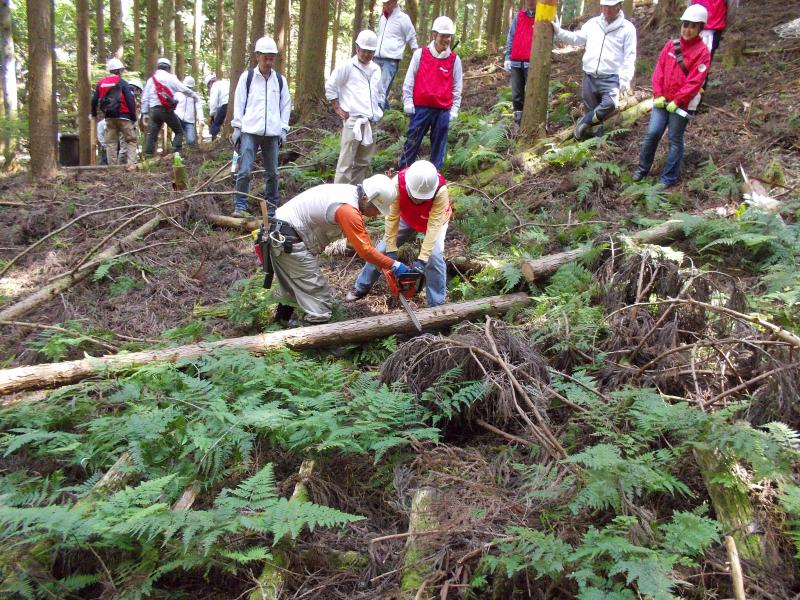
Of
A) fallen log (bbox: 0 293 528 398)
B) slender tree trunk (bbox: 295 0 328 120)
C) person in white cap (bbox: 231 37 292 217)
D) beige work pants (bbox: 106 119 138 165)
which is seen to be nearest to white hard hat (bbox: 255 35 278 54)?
person in white cap (bbox: 231 37 292 217)

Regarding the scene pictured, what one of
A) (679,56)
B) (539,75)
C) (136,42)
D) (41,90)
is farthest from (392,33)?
(136,42)

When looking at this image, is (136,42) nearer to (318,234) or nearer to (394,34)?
(394,34)

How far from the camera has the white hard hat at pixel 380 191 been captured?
5965 mm

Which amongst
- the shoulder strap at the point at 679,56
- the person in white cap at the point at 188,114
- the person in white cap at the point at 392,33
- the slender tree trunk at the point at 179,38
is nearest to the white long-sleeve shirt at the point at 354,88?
the person in white cap at the point at 392,33

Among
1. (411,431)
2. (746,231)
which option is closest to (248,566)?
(411,431)

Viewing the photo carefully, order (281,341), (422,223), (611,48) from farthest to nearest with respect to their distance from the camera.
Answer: (611,48)
(422,223)
(281,341)

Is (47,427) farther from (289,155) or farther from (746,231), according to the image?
(289,155)

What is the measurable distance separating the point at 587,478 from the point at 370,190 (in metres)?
3.62

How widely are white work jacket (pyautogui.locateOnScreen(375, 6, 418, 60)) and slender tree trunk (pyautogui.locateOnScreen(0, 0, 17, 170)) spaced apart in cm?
913

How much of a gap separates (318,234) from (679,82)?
5.22 metres

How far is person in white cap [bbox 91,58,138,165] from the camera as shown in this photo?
516 inches

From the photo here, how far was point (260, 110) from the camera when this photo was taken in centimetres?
852

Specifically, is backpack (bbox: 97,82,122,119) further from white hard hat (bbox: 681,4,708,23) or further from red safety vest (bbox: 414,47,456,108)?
white hard hat (bbox: 681,4,708,23)

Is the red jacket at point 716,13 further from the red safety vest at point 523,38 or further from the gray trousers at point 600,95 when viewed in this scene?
the red safety vest at point 523,38
